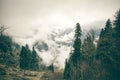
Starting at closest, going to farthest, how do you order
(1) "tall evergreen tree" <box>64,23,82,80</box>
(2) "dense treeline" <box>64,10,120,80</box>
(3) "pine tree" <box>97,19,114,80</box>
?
(2) "dense treeline" <box>64,10,120,80</box>
(3) "pine tree" <box>97,19,114,80</box>
(1) "tall evergreen tree" <box>64,23,82,80</box>

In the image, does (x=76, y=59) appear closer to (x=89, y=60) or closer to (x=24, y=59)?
(x=89, y=60)

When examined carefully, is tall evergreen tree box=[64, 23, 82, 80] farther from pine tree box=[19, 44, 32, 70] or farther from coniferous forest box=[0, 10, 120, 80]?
pine tree box=[19, 44, 32, 70]

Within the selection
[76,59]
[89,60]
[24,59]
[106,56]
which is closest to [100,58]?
[106,56]

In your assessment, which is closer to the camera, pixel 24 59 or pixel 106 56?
pixel 106 56

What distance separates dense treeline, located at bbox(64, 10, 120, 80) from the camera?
52531 millimetres

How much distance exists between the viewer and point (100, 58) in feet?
193

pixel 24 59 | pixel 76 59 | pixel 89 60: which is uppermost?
pixel 24 59

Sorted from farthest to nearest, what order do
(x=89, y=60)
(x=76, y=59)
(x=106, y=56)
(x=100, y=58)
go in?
1. (x=76, y=59)
2. (x=89, y=60)
3. (x=100, y=58)
4. (x=106, y=56)

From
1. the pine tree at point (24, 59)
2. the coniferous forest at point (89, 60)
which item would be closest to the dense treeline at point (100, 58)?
the coniferous forest at point (89, 60)

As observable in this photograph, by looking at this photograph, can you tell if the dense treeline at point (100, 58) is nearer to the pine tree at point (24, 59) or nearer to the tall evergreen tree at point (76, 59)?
the tall evergreen tree at point (76, 59)

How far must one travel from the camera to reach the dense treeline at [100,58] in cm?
5253

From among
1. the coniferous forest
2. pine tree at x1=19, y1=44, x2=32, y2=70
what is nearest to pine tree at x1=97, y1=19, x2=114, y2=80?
the coniferous forest

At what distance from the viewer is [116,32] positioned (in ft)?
175

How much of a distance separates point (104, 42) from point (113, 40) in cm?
402
